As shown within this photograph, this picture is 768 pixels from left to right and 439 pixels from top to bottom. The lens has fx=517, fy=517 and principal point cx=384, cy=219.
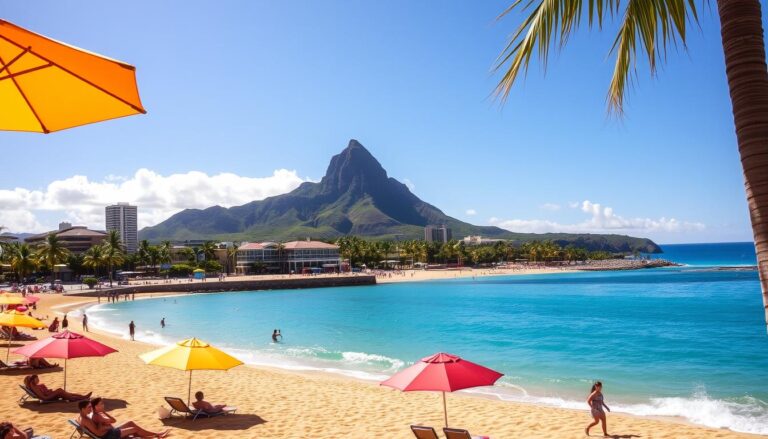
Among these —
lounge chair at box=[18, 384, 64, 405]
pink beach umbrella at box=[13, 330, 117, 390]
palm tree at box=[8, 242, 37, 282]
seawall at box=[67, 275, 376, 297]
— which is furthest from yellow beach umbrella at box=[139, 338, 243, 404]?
palm tree at box=[8, 242, 37, 282]

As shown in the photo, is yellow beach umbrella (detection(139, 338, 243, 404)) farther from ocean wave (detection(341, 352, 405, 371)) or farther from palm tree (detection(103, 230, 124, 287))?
palm tree (detection(103, 230, 124, 287))

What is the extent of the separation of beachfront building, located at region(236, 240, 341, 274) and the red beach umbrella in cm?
9631

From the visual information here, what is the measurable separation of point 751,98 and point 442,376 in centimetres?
622

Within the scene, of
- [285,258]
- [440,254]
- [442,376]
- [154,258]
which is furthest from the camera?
[440,254]

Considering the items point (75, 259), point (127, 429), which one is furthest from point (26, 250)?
point (127, 429)

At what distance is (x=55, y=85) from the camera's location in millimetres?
3811

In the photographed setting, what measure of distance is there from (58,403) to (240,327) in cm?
2590

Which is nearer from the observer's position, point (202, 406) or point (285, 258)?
point (202, 406)

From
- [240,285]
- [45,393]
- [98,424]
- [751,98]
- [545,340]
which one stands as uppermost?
[751,98]

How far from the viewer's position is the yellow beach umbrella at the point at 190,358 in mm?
10099

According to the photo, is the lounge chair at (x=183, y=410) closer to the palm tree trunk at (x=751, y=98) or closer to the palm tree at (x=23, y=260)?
the palm tree trunk at (x=751, y=98)

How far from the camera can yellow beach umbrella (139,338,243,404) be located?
1010 centimetres

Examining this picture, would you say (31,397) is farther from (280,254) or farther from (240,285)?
(280,254)

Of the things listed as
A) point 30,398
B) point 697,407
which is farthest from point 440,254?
point 30,398
